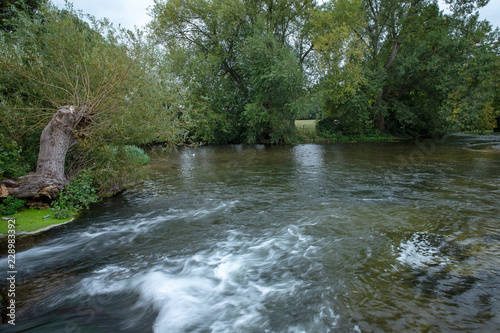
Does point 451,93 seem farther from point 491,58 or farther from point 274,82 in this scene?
point 274,82

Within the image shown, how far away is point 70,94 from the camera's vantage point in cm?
906

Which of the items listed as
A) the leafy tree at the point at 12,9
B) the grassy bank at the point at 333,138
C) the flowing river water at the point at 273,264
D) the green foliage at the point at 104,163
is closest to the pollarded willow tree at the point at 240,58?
the grassy bank at the point at 333,138

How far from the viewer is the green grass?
7347 millimetres

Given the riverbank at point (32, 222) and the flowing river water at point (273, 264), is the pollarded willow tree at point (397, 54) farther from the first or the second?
the riverbank at point (32, 222)

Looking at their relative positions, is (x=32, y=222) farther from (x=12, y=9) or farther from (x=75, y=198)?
(x=12, y=9)

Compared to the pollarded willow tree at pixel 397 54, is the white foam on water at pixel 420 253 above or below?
below

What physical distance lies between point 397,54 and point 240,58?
643 inches

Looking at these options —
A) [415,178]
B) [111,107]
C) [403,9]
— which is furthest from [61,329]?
[403,9]

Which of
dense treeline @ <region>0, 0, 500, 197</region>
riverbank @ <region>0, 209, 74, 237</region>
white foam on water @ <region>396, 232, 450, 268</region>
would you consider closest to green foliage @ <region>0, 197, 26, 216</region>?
riverbank @ <region>0, 209, 74, 237</region>

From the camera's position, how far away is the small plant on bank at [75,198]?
8523mm

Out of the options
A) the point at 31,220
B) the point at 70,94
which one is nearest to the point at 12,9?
the point at 70,94

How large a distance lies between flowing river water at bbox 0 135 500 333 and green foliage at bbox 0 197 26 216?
1530 millimetres

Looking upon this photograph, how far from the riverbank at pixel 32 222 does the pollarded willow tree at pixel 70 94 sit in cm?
55

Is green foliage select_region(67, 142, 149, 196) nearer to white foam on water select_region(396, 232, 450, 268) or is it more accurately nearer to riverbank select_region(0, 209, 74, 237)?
riverbank select_region(0, 209, 74, 237)
